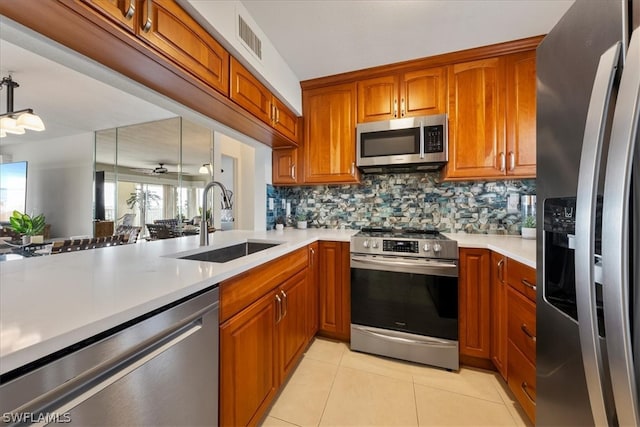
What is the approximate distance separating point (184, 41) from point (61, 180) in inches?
106

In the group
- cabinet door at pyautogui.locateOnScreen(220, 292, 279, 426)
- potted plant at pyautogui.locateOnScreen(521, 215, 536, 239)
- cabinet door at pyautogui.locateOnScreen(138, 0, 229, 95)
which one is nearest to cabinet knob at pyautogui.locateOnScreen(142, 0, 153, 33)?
cabinet door at pyautogui.locateOnScreen(138, 0, 229, 95)

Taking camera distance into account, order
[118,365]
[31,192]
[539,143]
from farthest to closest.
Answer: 1. [31,192]
2. [539,143]
3. [118,365]

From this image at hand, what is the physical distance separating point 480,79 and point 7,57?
351 centimetres

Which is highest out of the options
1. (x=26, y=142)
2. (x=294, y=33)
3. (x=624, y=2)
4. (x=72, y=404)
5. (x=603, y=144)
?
(x=294, y=33)

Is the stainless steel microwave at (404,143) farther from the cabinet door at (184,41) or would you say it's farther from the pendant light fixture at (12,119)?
the pendant light fixture at (12,119)

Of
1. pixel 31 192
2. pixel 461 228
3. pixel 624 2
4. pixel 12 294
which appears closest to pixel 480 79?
pixel 461 228

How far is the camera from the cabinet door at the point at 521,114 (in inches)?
73.3

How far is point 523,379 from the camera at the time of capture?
1.28 meters

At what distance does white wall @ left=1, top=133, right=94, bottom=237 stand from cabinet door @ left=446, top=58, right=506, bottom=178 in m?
3.68

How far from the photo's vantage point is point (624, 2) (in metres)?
0.52

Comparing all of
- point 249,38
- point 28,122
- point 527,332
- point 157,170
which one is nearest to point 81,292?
point 249,38

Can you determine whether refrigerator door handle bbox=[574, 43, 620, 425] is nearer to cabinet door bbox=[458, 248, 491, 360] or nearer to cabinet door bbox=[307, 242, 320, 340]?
cabinet door bbox=[458, 248, 491, 360]

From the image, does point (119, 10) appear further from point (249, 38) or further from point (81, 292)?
point (81, 292)

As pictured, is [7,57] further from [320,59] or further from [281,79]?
[320,59]
